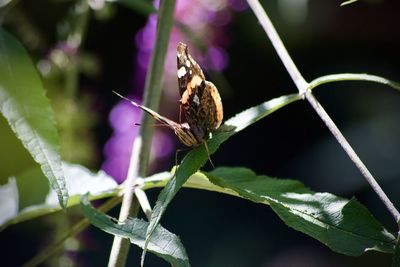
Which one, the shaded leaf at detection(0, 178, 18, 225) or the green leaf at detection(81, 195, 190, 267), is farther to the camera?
the shaded leaf at detection(0, 178, 18, 225)

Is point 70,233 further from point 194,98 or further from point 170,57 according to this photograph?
point 170,57

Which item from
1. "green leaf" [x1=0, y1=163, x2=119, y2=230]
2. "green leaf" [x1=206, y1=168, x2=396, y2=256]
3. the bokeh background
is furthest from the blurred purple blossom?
"green leaf" [x1=206, y1=168, x2=396, y2=256]

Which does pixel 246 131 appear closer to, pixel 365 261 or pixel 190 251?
pixel 190 251

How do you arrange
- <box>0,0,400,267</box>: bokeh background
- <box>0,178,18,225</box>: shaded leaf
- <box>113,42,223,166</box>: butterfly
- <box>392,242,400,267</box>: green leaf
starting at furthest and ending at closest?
<box>0,0,400,267</box>: bokeh background, <box>0,178,18,225</box>: shaded leaf, <box>113,42,223,166</box>: butterfly, <box>392,242,400,267</box>: green leaf

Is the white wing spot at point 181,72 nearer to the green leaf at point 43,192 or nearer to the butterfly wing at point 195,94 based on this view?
the butterfly wing at point 195,94

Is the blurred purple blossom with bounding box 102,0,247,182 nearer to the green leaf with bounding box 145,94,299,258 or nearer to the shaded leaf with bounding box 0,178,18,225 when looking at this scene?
the shaded leaf with bounding box 0,178,18,225

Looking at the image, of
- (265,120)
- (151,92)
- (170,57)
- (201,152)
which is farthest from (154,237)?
(265,120)
